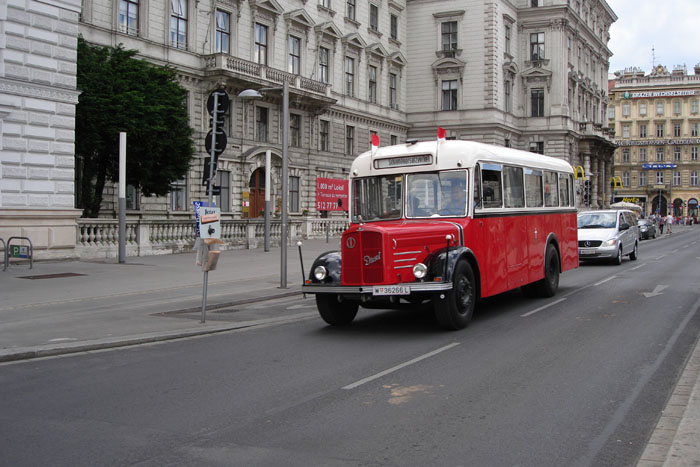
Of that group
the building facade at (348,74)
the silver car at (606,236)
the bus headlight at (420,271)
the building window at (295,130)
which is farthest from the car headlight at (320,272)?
the building window at (295,130)

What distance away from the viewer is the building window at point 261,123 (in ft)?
130

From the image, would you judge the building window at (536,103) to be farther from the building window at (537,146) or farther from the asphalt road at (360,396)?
the asphalt road at (360,396)

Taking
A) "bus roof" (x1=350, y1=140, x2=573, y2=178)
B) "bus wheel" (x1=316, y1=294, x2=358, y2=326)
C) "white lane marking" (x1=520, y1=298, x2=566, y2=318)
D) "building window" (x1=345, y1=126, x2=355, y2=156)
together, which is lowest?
"white lane marking" (x1=520, y1=298, x2=566, y2=318)

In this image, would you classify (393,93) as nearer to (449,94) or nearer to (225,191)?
(449,94)

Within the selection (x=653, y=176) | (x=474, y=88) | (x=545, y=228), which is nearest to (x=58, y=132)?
(x=545, y=228)

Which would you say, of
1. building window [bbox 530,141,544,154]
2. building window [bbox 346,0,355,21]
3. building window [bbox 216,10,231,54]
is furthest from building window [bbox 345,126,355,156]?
building window [bbox 530,141,544,154]

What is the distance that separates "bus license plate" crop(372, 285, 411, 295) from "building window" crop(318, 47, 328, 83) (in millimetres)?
36580

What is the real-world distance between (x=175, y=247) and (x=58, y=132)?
6258 millimetres

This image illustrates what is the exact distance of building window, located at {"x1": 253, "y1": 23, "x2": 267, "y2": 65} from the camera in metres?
39.2

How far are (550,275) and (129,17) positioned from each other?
2459 centimetres

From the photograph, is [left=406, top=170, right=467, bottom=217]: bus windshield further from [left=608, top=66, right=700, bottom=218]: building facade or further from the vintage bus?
[left=608, top=66, right=700, bottom=218]: building facade

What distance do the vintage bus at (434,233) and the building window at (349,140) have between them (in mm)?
34697

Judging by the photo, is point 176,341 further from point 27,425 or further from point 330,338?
point 27,425

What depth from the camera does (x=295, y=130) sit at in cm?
4300
